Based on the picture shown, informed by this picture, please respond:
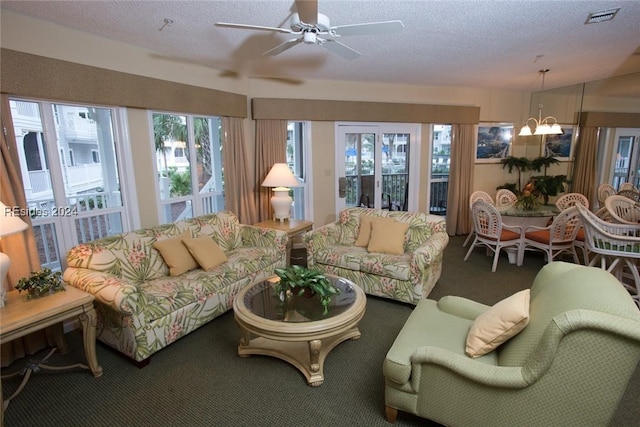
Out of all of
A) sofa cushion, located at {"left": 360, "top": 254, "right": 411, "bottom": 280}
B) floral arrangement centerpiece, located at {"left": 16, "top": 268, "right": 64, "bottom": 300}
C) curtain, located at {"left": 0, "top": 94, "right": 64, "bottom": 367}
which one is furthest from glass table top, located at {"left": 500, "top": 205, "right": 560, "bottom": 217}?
curtain, located at {"left": 0, "top": 94, "right": 64, "bottom": 367}

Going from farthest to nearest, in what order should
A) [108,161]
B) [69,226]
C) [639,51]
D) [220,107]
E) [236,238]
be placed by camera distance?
1. [220,107]
2. [236,238]
3. [639,51]
4. [108,161]
5. [69,226]

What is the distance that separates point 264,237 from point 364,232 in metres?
1.15

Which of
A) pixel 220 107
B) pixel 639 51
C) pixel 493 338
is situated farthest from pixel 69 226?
pixel 639 51

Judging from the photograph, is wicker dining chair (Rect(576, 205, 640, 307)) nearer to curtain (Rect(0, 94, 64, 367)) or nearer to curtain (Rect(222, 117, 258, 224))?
curtain (Rect(222, 117, 258, 224))

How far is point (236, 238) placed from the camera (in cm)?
387

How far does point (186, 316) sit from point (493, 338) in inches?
86.5

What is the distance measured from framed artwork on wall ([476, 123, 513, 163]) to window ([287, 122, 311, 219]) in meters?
3.21

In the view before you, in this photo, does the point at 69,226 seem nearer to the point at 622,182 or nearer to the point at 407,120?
the point at 407,120

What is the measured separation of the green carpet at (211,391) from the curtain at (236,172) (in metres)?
1.98

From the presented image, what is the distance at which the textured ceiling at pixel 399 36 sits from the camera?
8.02 ft

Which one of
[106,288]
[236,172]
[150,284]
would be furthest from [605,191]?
[106,288]

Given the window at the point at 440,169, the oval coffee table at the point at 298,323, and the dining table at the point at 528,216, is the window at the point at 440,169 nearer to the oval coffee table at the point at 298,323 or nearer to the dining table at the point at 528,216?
the dining table at the point at 528,216

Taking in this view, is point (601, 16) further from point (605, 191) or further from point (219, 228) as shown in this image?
point (219, 228)

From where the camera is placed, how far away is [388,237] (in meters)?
3.63
